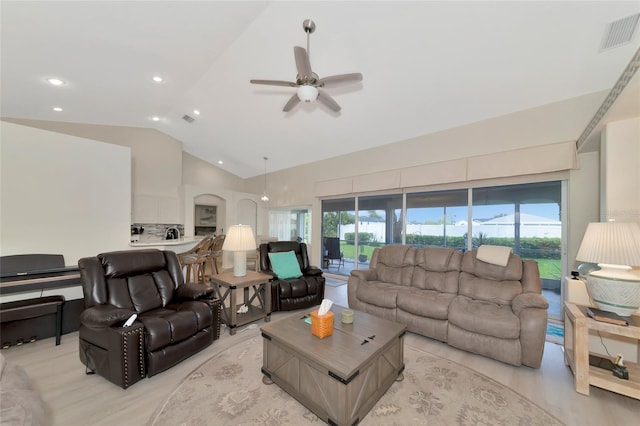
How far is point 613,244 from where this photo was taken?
190cm

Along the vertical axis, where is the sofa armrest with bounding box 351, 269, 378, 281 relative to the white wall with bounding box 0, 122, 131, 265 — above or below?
below

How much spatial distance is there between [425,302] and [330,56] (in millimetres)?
3184

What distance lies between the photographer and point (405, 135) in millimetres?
4445

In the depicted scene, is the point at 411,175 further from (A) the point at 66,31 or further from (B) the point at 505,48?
(A) the point at 66,31

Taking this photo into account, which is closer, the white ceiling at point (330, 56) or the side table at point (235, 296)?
the white ceiling at point (330, 56)

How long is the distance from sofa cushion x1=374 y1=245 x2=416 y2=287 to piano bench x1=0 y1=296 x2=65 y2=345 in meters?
3.83

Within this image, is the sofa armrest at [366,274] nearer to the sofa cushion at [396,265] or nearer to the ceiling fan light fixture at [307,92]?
the sofa cushion at [396,265]

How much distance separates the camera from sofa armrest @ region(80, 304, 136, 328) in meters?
1.92

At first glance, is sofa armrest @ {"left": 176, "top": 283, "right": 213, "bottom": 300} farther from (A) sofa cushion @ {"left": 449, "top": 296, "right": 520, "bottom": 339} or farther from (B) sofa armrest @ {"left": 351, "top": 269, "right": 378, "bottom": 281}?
(A) sofa cushion @ {"left": 449, "top": 296, "right": 520, "bottom": 339}

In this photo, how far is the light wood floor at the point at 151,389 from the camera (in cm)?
167

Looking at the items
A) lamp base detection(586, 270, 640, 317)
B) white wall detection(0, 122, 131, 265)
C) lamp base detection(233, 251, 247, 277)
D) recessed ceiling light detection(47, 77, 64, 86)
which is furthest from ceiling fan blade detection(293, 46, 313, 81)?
white wall detection(0, 122, 131, 265)

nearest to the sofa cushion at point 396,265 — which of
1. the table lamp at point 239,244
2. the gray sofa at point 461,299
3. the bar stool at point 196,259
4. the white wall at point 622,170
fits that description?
the gray sofa at point 461,299

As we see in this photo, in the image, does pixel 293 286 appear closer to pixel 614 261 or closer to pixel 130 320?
pixel 130 320

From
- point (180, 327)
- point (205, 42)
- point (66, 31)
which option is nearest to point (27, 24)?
point (66, 31)
